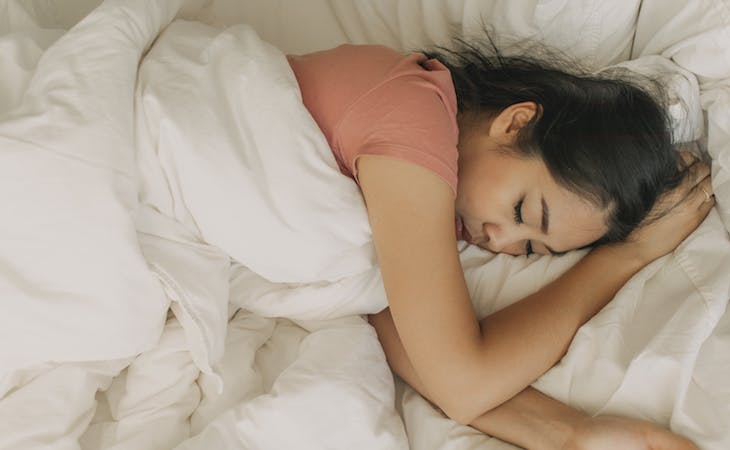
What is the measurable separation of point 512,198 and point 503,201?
0.04 ft

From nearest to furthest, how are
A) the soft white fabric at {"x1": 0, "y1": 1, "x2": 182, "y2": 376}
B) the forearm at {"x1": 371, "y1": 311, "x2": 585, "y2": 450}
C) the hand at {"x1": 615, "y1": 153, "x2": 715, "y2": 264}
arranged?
the soft white fabric at {"x1": 0, "y1": 1, "x2": 182, "y2": 376}
the forearm at {"x1": 371, "y1": 311, "x2": 585, "y2": 450}
the hand at {"x1": 615, "y1": 153, "x2": 715, "y2": 264}

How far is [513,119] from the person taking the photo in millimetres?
997

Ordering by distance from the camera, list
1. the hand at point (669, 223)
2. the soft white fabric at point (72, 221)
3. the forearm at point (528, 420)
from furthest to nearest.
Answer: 1. the hand at point (669, 223)
2. the forearm at point (528, 420)
3. the soft white fabric at point (72, 221)

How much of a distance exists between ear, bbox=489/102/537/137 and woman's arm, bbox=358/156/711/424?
142mm

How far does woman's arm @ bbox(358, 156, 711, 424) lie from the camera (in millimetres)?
901

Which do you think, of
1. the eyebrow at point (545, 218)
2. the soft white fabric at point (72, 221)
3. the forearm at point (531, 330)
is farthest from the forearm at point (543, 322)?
the soft white fabric at point (72, 221)

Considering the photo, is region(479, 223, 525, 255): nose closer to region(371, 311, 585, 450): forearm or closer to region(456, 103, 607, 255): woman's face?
region(456, 103, 607, 255): woman's face

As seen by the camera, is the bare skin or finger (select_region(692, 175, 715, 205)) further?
finger (select_region(692, 175, 715, 205))

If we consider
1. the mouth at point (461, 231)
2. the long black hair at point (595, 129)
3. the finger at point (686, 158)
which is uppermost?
the long black hair at point (595, 129)

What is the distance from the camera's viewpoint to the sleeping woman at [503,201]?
0.90 m

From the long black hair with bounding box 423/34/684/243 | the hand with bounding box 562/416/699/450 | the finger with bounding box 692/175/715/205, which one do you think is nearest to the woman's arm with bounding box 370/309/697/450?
Answer: the hand with bounding box 562/416/699/450

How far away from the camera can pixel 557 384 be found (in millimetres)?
974

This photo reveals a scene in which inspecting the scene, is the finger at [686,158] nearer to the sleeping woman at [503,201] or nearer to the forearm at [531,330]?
the sleeping woman at [503,201]

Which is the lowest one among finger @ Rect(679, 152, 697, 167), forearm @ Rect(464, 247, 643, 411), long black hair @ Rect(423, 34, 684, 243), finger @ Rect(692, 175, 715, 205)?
forearm @ Rect(464, 247, 643, 411)
